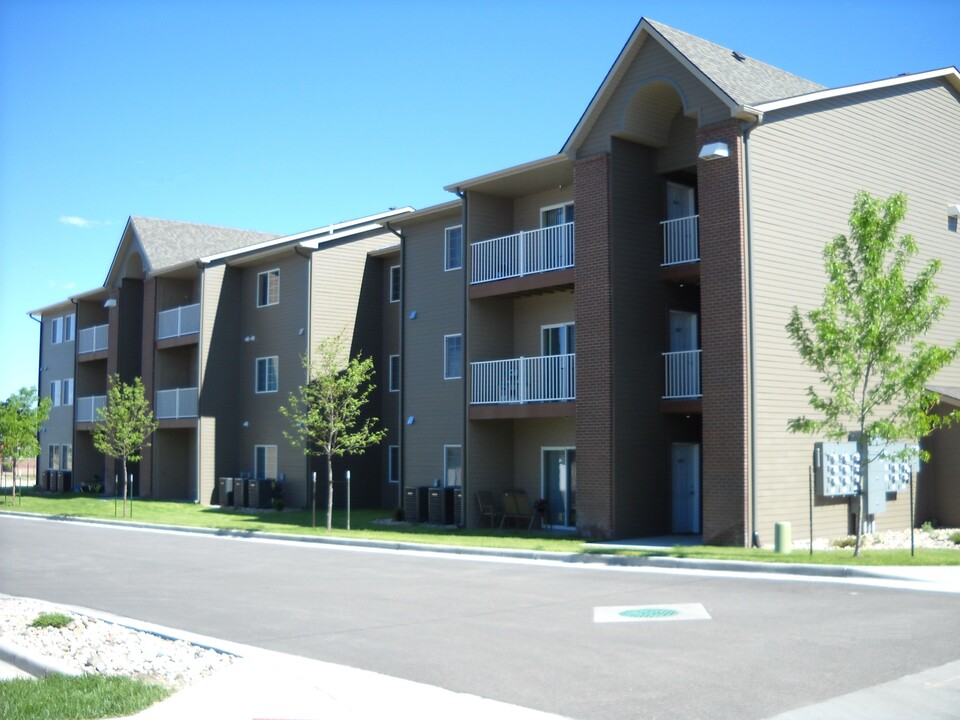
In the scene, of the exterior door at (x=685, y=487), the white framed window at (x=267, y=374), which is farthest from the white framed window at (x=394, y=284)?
the exterior door at (x=685, y=487)

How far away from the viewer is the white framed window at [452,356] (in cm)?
2972

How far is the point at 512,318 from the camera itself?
28.5m

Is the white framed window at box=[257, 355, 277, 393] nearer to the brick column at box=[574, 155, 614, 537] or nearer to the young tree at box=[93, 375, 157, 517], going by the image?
the young tree at box=[93, 375, 157, 517]

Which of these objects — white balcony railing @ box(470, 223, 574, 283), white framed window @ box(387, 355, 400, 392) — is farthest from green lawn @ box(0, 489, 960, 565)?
white balcony railing @ box(470, 223, 574, 283)

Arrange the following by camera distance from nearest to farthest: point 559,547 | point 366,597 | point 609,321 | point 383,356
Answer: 1. point 366,597
2. point 559,547
3. point 609,321
4. point 383,356

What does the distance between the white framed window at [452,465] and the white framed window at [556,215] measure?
22.6 feet

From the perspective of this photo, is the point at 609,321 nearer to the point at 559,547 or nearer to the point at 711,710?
the point at 559,547

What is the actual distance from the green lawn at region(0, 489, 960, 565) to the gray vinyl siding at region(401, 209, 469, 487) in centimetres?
239

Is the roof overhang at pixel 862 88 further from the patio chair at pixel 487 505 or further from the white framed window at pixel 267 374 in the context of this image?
the white framed window at pixel 267 374

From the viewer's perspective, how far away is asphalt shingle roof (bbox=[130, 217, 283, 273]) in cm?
4191

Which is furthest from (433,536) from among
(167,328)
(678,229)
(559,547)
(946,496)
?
(167,328)

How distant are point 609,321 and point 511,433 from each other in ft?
20.9

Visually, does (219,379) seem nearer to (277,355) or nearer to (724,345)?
(277,355)

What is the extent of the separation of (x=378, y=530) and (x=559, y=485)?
16.0 ft
